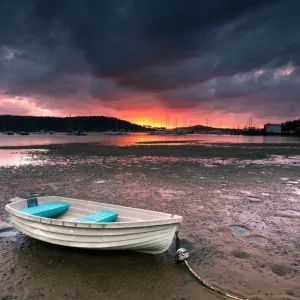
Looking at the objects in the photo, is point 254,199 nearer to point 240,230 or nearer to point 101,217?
point 240,230

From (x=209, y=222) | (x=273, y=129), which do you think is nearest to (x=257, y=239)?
(x=209, y=222)

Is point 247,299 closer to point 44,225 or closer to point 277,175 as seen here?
point 44,225

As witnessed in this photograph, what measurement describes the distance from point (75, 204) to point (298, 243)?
8.05 meters

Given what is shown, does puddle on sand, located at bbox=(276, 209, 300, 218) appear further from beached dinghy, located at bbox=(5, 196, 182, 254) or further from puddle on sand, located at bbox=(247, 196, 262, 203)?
beached dinghy, located at bbox=(5, 196, 182, 254)

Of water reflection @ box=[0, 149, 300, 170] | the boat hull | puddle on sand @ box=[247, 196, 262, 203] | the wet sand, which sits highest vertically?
the boat hull

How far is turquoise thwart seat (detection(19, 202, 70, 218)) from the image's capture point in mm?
8891

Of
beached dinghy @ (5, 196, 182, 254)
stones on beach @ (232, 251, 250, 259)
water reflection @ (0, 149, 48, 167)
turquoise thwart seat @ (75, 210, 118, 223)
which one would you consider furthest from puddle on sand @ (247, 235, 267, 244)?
water reflection @ (0, 149, 48, 167)

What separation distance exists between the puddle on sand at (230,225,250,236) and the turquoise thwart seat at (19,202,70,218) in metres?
6.45

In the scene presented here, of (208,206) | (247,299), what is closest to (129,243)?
(247,299)

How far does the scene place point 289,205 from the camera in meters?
13.2

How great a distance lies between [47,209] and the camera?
9.22m

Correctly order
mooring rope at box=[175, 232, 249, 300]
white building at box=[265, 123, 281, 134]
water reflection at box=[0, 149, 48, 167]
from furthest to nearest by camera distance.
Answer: white building at box=[265, 123, 281, 134], water reflection at box=[0, 149, 48, 167], mooring rope at box=[175, 232, 249, 300]

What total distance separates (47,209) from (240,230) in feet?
23.9

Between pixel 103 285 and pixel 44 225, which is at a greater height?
pixel 44 225
